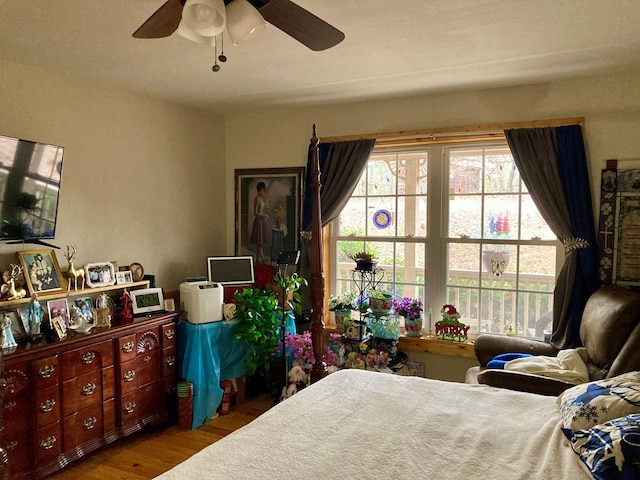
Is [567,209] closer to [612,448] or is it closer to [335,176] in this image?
[335,176]

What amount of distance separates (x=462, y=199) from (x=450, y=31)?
5.29ft

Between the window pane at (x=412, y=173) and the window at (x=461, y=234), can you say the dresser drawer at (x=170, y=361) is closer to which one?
the window at (x=461, y=234)

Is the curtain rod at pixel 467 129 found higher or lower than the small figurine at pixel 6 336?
higher

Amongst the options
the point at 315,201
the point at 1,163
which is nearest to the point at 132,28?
the point at 1,163

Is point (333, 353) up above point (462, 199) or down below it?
below

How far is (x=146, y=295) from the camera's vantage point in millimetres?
3479

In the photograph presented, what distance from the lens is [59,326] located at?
2848mm

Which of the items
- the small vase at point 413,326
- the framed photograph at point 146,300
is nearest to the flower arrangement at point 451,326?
the small vase at point 413,326

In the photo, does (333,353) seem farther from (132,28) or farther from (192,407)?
A: (132,28)

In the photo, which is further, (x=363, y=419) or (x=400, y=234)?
(x=400, y=234)

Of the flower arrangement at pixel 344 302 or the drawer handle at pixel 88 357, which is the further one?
the flower arrangement at pixel 344 302

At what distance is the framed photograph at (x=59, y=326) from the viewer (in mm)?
2808

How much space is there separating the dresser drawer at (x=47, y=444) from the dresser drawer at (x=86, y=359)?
289mm

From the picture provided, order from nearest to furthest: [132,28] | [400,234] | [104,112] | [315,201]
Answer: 1. [132,28]
2. [315,201]
3. [104,112]
4. [400,234]
